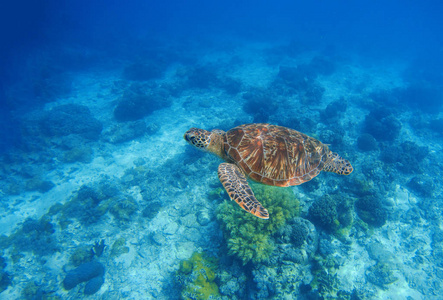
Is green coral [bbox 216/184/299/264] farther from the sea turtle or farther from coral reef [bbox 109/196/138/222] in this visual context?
coral reef [bbox 109/196/138/222]

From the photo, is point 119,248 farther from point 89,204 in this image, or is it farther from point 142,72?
point 142,72

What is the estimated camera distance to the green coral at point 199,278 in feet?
18.3

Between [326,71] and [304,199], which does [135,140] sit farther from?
[326,71]

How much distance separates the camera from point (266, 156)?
4.88 metres

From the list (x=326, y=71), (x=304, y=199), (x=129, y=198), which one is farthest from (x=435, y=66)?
(x=129, y=198)

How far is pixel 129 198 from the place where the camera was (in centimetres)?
968

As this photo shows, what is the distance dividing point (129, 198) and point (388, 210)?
12407 mm

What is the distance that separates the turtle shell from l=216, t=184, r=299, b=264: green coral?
153 centimetres

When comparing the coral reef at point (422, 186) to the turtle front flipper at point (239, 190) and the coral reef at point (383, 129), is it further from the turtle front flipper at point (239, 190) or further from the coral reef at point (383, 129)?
the turtle front flipper at point (239, 190)

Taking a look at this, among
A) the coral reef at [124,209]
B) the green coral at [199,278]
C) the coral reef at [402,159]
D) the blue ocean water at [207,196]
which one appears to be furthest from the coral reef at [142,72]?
the coral reef at [402,159]

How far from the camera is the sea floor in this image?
21.4ft

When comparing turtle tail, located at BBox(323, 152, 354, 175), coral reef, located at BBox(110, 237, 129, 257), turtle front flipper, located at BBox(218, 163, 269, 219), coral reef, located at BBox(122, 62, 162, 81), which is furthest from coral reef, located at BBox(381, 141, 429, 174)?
coral reef, located at BBox(122, 62, 162, 81)

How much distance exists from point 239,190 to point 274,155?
1.37m

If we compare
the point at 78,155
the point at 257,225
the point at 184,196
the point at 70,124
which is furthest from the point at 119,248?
the point at 70,124
